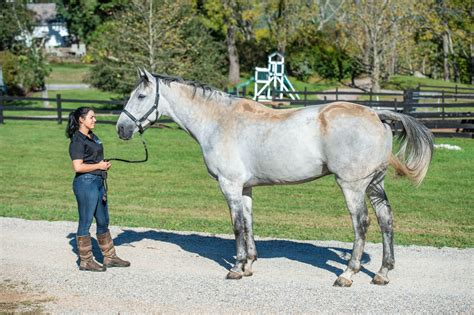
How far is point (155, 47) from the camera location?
36031 mm

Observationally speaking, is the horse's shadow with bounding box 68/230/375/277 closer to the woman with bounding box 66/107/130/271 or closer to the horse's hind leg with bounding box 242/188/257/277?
the horse's hind leg with bounding box 242/188/257/277

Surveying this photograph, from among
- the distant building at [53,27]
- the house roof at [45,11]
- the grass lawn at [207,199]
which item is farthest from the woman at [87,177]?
the house roof at [45,11]

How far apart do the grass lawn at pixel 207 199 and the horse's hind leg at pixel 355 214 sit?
2.27 metres

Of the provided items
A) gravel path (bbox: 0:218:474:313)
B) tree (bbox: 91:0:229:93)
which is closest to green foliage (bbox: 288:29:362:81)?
tree (bbox: 91:0:229:93)

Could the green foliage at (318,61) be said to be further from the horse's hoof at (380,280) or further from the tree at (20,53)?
the horse's hoof at (380,280)

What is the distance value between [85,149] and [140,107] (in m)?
0.87

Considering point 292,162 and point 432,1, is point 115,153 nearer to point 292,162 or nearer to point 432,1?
point 292,162

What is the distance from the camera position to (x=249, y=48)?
2235 inches

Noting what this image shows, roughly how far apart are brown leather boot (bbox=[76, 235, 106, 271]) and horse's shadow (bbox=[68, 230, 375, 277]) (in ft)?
2.36

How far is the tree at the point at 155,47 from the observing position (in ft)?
117

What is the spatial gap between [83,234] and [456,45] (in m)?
52.2

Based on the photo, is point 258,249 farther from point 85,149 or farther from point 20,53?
point 20,53

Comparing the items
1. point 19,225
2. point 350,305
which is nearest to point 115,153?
point 19,225

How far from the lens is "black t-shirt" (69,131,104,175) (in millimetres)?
9406
